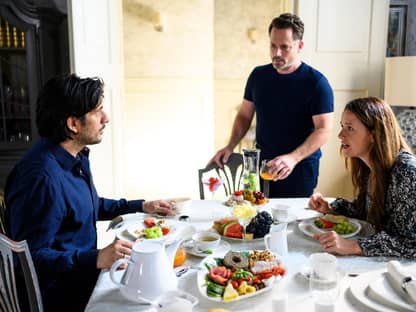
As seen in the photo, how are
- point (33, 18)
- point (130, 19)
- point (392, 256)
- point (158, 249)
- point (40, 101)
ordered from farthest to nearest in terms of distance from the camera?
1. point (130, 19)
2. point (33, 18)
3. point (40, 101)
4. point (392, 256)
5. point (158, 249)

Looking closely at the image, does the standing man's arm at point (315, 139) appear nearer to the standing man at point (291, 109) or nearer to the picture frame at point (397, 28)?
the standing man at point (291, 109)

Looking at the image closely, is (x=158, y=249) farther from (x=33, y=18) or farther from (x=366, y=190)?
(x=33, y=18)

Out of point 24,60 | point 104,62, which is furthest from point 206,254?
point 24,60

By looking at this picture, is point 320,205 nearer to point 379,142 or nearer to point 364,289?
point 379,142

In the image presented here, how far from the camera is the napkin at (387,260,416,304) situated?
1094mm

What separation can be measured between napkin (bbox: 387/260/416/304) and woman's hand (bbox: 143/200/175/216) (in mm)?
887

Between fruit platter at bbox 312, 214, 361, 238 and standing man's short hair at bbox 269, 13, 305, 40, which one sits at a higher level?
standing man's short hair at bbox 269, 13, 305, 40

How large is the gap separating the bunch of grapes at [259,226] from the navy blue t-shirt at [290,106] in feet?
3.22

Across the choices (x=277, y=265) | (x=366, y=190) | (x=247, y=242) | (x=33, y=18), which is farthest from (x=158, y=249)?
(x=33, y=18)

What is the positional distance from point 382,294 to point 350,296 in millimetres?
80

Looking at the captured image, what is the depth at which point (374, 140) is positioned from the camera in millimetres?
1539

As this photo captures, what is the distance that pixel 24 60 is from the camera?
144 inches

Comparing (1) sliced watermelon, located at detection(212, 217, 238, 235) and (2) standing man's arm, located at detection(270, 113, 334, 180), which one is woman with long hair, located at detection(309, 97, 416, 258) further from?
(2) standing man's arm, located at detection(270, 113, 334, 180)

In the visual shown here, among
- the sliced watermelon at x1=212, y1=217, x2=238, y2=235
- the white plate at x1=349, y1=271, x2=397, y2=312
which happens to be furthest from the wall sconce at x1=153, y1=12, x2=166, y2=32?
the white plate at x1=349, y1=271, x2=397, y2=312
